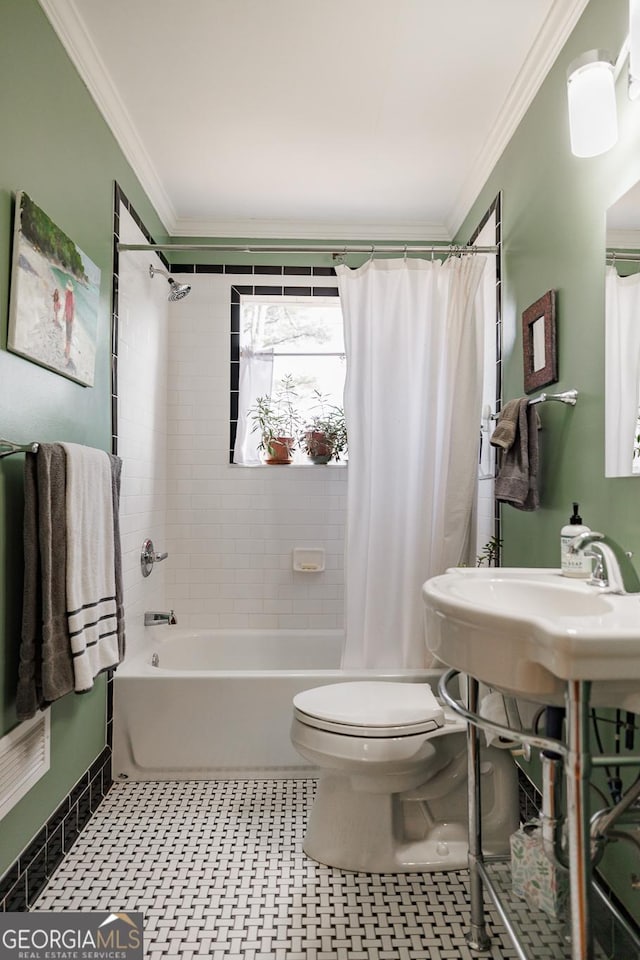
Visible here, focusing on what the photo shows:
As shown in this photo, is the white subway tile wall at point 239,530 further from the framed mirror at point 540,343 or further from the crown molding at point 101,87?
the framed mirror at point 540,343

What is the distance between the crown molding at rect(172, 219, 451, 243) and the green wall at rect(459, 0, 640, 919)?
2.95 feet

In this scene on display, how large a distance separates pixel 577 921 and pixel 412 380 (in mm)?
1835

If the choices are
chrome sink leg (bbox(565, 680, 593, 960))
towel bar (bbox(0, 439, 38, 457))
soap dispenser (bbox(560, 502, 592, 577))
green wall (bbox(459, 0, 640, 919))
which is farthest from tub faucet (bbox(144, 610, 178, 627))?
chrome sink leg (bbox(565, 680, 593, 960))

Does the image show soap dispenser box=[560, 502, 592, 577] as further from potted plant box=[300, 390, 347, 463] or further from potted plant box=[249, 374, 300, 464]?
potted plant box=[249, 374, 300, 464]

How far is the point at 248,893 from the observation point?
1.66 meters

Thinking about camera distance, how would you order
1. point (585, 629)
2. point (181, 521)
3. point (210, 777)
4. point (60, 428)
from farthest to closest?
point (181, 521), point (210, 777), point (60, 428), point (585, 629)

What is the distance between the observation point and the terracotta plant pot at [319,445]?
318 centimetres

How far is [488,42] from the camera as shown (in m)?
1.91

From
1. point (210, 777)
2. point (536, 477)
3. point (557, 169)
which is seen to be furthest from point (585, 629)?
point (210, 777)

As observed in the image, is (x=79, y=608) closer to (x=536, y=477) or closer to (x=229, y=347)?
(x=536, y=477)

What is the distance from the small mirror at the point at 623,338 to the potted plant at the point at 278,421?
75.4 inches

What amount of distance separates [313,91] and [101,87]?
2.39 ft

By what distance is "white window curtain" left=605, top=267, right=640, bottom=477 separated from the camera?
4.56 feet

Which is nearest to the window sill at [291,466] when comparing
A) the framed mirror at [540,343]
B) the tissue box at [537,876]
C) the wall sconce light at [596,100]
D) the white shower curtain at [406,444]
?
the white shower curtain at [406,444]
